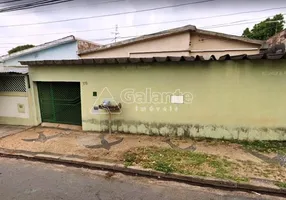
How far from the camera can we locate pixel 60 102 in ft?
24.0

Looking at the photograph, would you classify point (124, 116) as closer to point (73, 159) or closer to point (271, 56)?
point (73, 159)

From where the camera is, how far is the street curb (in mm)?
3445

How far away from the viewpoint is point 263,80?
5352 millimetres

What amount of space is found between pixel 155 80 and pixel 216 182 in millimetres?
3446

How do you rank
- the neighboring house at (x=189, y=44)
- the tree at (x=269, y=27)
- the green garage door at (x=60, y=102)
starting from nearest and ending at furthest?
1. the green garage door at (x=60, y=102)
2. the neighboring house at (x=189, y=44)
3. the tree at (x=269, y=27)

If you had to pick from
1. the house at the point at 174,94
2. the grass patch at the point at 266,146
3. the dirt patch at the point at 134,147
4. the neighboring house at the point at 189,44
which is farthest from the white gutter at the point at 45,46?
the grass patch at the point at 266,146

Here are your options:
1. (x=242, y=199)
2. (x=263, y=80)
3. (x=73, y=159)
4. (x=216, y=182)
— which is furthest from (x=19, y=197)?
(x=263, y=80)

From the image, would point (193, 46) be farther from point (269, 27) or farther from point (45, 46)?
point (269, 27)

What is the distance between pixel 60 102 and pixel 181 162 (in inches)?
205

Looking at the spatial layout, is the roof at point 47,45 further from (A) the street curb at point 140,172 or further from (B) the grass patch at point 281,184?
(B) the grass patch at point 281,184

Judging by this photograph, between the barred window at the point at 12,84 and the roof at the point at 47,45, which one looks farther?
the roof at the point at 47,45

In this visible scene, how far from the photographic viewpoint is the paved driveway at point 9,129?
683 centimetres

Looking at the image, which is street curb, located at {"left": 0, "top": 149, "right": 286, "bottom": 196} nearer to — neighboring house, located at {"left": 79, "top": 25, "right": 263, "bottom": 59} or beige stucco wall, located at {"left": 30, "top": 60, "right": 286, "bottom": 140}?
beige stucco wall, located at {"left": 30, "top": 60, "right": 286, "bottom": 140}

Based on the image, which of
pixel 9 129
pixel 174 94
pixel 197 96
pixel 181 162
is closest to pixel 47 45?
pixel 9 129
